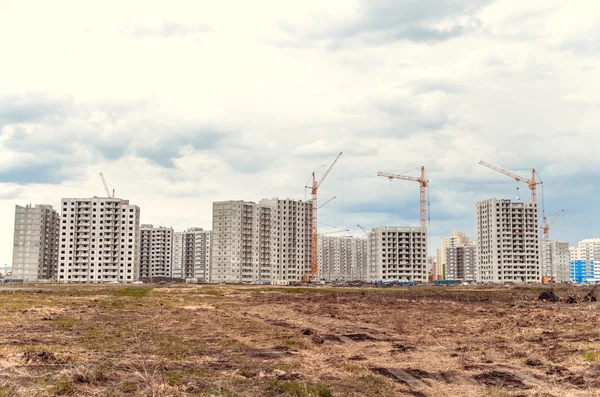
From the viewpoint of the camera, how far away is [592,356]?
82.0 feet

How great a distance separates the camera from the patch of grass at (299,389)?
17219 millimetres

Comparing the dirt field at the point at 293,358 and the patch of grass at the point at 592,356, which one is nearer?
the dirt field at the point at 293,358

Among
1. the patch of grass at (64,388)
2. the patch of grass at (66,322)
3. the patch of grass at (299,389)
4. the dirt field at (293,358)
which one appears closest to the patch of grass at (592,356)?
the dirt field at (293,358)

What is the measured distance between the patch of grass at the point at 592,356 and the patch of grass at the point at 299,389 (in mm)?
13762

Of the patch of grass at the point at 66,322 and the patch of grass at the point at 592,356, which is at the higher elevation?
the patch of grass at the point at 592,356

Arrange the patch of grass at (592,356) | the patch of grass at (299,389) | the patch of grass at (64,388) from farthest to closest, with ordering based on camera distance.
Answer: the patch of grass at (592,356) → the patch of grass at (299,389) → the patch of grass at (64,388)

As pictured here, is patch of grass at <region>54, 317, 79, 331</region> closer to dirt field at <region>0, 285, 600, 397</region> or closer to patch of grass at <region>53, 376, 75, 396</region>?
dirt field at <region>0, 285, 600, 397</region>

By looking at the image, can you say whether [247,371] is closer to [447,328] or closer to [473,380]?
[473,380]

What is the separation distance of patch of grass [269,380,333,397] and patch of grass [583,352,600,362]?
1376 centimetres

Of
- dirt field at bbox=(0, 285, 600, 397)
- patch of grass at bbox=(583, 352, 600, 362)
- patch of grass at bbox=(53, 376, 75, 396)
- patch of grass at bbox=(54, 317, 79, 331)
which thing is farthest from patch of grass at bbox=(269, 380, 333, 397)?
patch of grass at bbox=(54, 317, 79, 331)

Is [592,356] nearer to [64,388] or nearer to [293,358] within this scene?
[293,358]

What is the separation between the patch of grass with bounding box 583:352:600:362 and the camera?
24.4 metres

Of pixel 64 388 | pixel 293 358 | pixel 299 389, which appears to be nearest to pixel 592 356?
pixel 293 358

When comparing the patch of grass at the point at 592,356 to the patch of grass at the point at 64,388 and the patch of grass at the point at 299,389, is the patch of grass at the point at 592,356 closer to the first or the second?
the patch of grass at the point at 299,389
